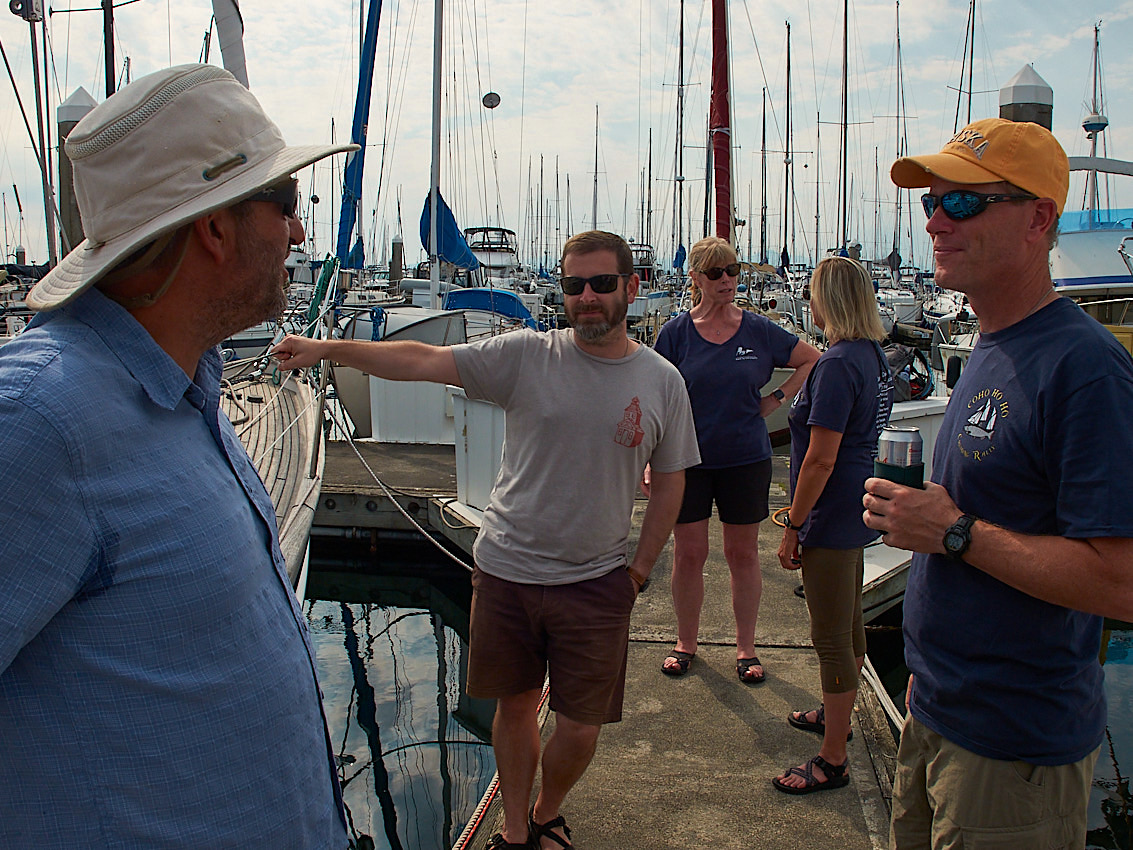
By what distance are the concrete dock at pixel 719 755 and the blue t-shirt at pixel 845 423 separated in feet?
3.20

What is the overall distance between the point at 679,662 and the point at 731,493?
2.96 feet

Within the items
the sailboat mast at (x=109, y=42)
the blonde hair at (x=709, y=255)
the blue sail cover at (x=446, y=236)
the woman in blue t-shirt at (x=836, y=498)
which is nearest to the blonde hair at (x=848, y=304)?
the woman in blue t-shirt at (x=836, y=498)

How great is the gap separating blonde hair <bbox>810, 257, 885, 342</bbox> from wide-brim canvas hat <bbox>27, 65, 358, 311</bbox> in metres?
2.45

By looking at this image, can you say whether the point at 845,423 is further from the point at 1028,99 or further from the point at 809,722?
the point at 1028,99

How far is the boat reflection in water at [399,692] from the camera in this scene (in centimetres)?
495

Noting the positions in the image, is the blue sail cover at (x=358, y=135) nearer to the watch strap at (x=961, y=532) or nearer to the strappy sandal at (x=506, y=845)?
the strappy sandal at (x=506, y=845)

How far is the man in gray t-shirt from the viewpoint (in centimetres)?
272

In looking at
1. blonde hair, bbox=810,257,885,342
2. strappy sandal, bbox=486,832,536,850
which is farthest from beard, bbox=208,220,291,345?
blonde hair, bbox=810,257,885,342

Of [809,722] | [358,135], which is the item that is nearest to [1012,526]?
[809,722]

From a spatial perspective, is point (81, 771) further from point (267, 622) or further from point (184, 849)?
point (267, 622)

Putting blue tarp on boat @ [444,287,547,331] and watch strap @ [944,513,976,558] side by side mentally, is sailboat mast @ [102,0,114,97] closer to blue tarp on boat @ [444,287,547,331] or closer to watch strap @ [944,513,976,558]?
blue tarp on boat @ [444,287,547,331]

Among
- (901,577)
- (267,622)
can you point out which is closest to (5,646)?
(267,622)

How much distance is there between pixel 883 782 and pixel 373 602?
6112 millimetres

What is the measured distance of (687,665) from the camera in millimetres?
4211
